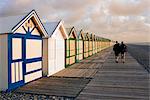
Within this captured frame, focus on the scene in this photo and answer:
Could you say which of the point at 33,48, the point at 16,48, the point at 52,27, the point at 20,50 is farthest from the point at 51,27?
the point at 16,48

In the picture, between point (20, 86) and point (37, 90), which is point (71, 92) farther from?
point (20, 86)

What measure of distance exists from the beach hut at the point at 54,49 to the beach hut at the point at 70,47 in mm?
1114

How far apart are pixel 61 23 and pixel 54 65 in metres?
3.43

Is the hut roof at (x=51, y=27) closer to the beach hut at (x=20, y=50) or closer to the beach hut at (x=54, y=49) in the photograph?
the beach hut at (x=54, y=49)


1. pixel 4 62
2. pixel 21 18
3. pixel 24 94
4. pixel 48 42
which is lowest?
pixel 24 94

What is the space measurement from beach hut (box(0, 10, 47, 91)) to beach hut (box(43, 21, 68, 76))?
1.72ft

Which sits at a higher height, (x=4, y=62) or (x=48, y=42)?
(x=48, y=42)

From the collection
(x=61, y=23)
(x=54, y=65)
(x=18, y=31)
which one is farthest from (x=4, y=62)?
(x=61, y=23)

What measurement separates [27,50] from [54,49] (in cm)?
365

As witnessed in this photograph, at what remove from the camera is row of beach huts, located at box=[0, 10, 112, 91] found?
8930 millimetres

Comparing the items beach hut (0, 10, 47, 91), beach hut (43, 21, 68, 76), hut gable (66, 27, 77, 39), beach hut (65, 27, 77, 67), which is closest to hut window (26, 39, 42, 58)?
beach hut (0, 10, 47, 91)

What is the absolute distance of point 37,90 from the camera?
8.87 m

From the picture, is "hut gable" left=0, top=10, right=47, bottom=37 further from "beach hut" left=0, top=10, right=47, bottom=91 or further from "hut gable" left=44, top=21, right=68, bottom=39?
"hut gable" left=44, top=21, right=68, bottom=39

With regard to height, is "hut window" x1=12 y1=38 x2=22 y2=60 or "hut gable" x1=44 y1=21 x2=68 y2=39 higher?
"hut gable" x1=44 y1=21 x2=68 y2=39
